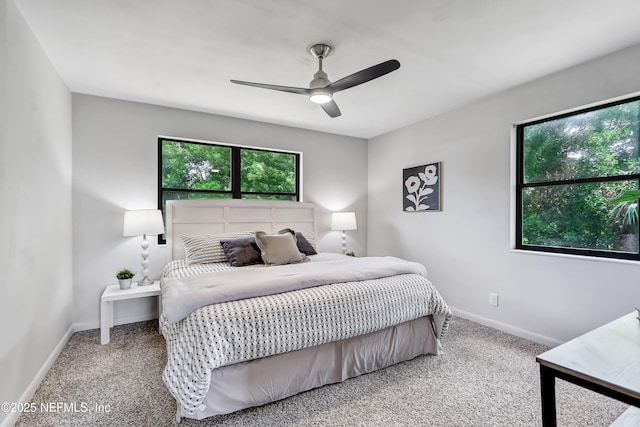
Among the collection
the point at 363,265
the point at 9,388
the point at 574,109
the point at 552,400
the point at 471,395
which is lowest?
the point at 471,395

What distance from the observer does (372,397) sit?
6.59 ft

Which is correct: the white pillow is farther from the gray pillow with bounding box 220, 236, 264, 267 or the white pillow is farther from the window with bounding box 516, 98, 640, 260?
the window with bounding box 516, 98, 640, 260

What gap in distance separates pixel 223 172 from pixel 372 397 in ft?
→ 10.0

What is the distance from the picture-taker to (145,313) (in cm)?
347

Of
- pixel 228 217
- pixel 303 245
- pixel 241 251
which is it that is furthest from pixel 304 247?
pixel 228 217

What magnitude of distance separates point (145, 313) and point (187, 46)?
2782 millimetres

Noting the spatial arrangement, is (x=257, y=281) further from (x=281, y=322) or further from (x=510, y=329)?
(x=510, y=329)

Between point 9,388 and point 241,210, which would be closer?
point 9,388

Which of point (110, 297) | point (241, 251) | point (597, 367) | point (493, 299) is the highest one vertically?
point (241, 251)

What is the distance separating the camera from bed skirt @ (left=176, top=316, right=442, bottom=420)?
1.80 meters

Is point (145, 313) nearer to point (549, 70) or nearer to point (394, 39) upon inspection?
point (394, 39)

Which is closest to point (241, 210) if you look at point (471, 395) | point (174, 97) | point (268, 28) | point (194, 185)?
point (194, 185)

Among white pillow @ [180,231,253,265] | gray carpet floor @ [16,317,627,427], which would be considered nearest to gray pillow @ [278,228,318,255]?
white pillow @ [180,231,253,265]

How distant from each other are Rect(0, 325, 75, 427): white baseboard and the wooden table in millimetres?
2541
